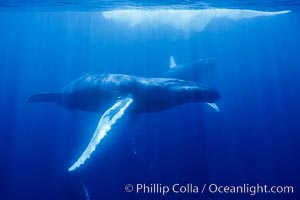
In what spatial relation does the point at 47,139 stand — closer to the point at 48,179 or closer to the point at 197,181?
the point at 48,179

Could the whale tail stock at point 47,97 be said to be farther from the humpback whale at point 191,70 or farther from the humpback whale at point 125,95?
the humpback whale at point 191,70

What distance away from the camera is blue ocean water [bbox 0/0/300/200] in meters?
23.5

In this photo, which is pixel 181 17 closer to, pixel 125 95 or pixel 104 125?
pixel 125 95

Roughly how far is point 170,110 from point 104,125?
69.1ft

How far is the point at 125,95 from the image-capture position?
11258 mm

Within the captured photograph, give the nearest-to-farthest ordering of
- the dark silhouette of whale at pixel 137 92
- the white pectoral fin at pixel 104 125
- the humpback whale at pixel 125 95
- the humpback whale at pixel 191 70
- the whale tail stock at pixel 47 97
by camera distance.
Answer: the white pectoral fin at pixel 104 125, the humpback whale at pixel 125 95, the dark silhouette of whale at pixel 137 92, the whale tail stock at pixel 47 97, the humpback whale at pixel 191 70

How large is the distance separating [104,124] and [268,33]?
30.0m

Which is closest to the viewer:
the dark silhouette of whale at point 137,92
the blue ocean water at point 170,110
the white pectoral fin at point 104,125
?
the white pectoral fin at point 104,125

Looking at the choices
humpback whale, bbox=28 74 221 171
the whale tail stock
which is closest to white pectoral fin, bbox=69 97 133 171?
humpback whale, bbox=28 74 221 171

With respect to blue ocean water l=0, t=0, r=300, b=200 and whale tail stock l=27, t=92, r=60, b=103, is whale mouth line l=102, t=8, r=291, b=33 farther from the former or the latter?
whale tail stock l=27, t=92, r=60, b=103

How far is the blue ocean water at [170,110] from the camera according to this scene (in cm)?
2352

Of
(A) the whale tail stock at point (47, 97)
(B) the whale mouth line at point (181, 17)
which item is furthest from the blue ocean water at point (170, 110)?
(A) the whale tail stock at point (47, 97)

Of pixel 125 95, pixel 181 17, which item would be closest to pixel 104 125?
pixel 125 95

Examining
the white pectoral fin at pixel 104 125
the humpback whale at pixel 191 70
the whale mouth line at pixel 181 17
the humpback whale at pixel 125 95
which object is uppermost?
the whale mouth line at pixel 181 17
